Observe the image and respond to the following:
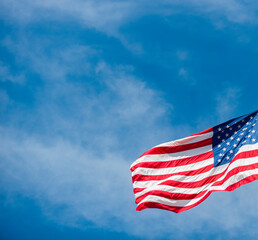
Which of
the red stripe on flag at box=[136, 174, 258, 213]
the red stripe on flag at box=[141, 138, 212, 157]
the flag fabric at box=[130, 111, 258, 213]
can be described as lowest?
the red stripe on flag at box=[136, 174, 258, 213]

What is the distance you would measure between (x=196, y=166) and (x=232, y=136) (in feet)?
7.72

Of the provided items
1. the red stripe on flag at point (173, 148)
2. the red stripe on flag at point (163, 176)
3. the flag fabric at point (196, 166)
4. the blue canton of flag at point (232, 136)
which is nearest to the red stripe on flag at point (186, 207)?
the flag fabric at point (196, 166)

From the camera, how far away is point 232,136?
25656 millimetres

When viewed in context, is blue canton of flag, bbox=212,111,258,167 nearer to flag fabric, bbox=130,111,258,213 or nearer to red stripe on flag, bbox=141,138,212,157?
flag fabric, bbox=130,111,258,213

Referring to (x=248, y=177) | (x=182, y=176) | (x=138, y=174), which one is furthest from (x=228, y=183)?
(x=138, y=174)

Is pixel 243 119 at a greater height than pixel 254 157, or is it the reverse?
pixel 243 119

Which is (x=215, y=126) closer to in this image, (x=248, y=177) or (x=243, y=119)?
(x=243, y=119)

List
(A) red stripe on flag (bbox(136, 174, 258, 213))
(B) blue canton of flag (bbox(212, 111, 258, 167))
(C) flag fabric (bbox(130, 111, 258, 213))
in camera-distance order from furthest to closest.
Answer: (B) blue canton of flag (bbox(212, 111, 258, 167))
(C) flag fabric (bbox(130, 111, 258, 213))
(A) red stripe on flag (bbox(136, 174, 258, 213))

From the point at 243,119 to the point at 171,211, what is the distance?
18.8 ft

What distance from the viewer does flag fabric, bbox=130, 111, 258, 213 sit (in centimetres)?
2445

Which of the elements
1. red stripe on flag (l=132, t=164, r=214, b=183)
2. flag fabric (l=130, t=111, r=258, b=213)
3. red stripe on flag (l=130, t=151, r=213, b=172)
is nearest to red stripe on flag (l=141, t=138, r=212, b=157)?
flag fabric (l=130, t=111, r=258, b=213)

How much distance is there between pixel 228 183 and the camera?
2400cm

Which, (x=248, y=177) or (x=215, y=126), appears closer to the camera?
(x=248, y=177)

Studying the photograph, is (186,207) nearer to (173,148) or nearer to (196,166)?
(196,166)
